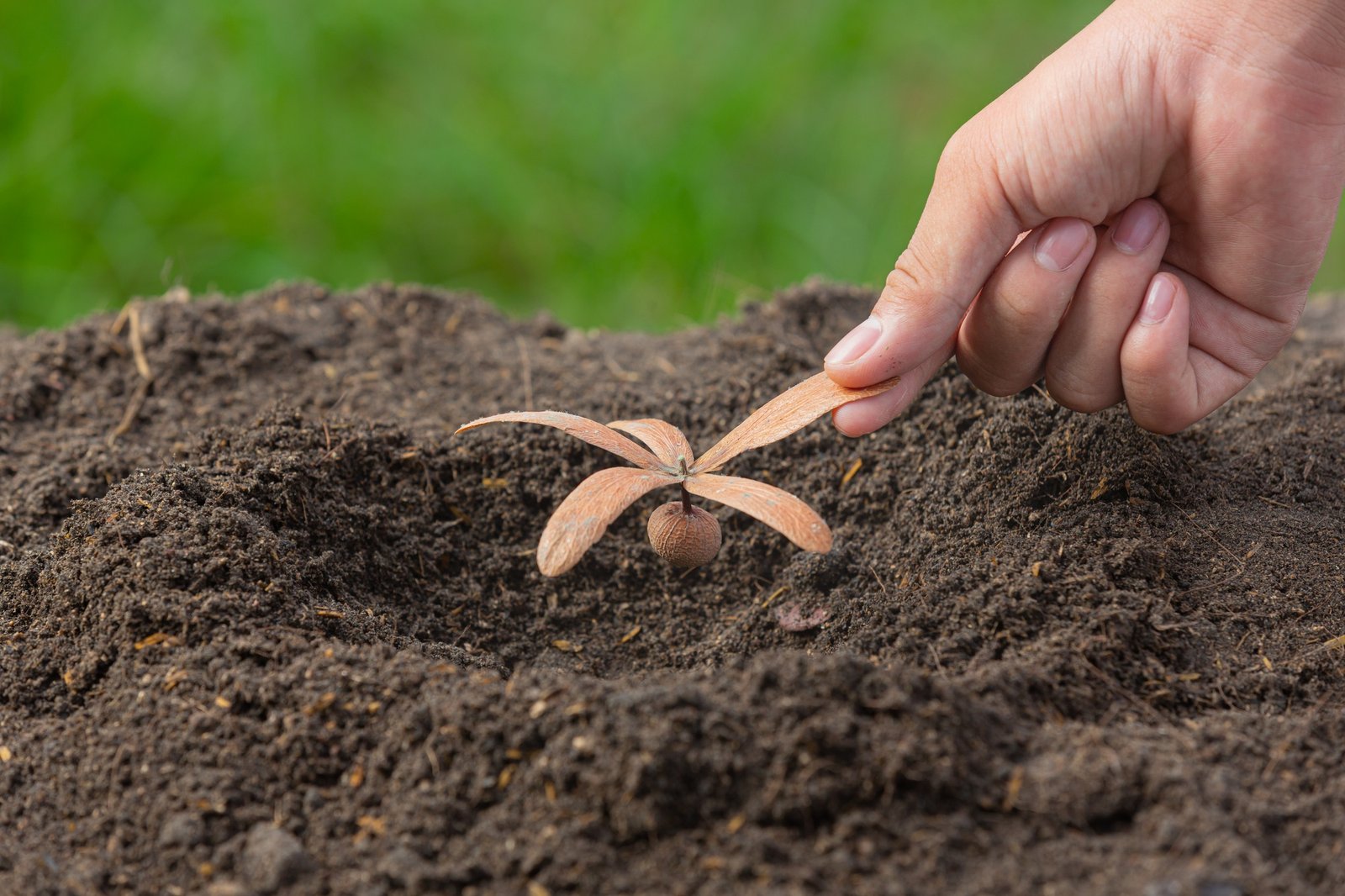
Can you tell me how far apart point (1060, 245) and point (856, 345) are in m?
0.34

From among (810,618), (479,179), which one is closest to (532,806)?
(810,618)

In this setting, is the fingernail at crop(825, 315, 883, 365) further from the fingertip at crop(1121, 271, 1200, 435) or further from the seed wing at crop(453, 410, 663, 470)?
the fingertip at crop(1121, 271, 1200, 435)

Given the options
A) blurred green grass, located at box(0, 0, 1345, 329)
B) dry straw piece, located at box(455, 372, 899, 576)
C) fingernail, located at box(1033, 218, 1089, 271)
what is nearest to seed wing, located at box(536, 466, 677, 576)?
dry straw piece, located at box(455, 372, 899, 576)

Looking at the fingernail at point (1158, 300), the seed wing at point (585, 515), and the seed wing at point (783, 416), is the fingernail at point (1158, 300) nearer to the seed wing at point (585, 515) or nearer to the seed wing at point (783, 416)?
the seed wing at point (783, 416)

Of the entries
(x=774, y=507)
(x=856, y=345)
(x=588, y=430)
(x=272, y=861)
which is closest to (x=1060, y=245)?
(x=856, y=345)

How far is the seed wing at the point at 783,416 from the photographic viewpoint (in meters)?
1.53

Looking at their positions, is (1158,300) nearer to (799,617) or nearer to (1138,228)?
(1138,228)

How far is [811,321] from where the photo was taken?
7.91ft

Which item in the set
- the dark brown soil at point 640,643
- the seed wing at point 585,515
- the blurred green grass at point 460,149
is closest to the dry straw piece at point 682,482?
the seed wing at point 585,515

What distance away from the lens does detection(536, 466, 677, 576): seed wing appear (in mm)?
1352

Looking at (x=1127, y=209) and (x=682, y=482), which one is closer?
(x=682, y=482)

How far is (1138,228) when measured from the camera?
167 cm

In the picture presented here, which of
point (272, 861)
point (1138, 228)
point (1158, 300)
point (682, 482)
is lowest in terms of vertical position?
point (272, 861)

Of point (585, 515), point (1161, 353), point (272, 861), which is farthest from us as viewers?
point (1161, 353)
